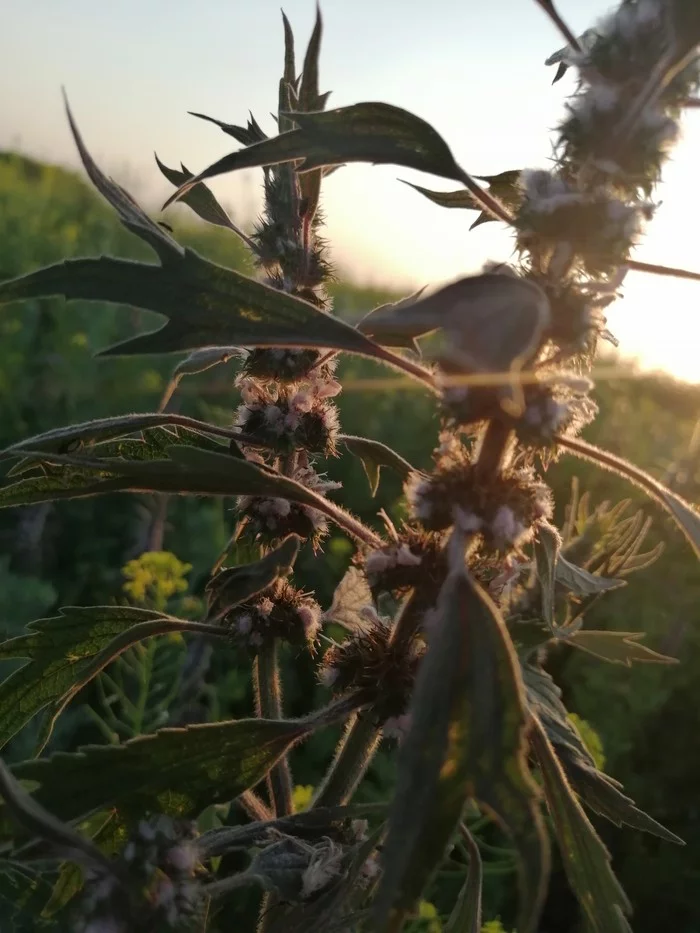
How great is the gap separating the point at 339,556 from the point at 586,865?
113 inches

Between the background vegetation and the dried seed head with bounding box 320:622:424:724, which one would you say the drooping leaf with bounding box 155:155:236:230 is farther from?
the dried seed head with bounding box 320:622:424:724

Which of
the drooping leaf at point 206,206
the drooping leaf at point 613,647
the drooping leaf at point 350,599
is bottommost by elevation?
the drooping leaf at point 350,599

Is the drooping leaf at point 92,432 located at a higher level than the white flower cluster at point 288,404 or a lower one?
lower

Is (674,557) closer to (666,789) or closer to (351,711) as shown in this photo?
(666,789)

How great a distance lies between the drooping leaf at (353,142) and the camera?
846 millimetres

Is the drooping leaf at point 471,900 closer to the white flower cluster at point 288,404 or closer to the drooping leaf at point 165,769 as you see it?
the drooping leaf at point 165,769

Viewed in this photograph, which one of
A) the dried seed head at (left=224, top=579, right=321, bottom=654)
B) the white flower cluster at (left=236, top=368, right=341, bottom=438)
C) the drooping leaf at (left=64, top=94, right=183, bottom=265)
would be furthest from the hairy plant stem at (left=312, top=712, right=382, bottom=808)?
the drooping leaf at (left=64, top=94, right=183, bottom=265)

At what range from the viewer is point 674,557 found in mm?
3352

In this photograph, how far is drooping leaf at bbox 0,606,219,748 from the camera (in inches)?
44.4

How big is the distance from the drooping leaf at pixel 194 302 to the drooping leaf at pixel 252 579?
24 centimetres

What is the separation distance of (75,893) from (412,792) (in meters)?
0.48

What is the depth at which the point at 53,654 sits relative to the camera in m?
1.16

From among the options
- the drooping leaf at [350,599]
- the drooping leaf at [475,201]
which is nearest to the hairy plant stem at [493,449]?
the drooping leaf at [475,201]

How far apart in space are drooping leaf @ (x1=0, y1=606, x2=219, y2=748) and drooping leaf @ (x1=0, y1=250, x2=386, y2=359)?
439 millimetres
